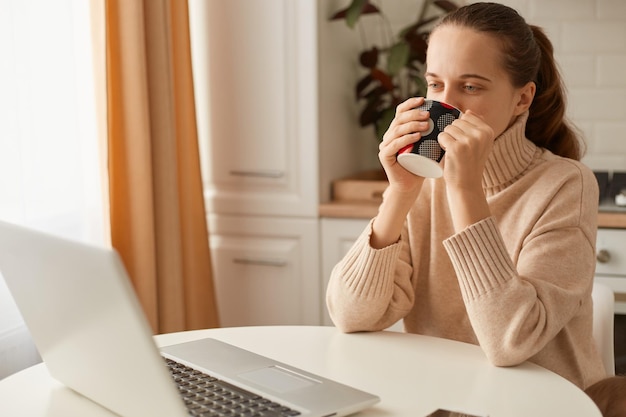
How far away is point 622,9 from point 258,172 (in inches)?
48.5

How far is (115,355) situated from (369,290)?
63cm

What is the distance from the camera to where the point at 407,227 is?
1671mm

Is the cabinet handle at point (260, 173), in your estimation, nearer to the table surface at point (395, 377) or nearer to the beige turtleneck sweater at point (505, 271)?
the beige turtleneck sweater at point (505, 271)

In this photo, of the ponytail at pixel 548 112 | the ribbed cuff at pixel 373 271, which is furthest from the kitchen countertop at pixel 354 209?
the ribbed cuff at pixel 373 271

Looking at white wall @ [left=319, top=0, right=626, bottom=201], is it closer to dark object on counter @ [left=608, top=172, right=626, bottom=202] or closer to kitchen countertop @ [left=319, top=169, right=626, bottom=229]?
kitchen countertop @ [left=319, top=169, right=626, bottom=229]

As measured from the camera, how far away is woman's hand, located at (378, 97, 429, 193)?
1.37 metres

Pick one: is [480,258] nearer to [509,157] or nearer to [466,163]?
[466,163]

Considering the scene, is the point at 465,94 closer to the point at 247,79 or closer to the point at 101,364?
the point at 101,364

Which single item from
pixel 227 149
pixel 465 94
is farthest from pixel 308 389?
pixel 227 149

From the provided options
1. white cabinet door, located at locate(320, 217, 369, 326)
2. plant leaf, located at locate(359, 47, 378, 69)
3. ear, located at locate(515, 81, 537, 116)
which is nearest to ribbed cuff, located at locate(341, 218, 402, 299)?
ear, located at locate(515, 81, 537, 116)

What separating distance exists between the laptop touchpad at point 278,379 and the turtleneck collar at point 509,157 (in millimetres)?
587

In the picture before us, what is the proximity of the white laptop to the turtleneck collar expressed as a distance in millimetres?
570

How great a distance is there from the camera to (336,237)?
260 centimetres

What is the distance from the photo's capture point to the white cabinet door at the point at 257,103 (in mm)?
2572
